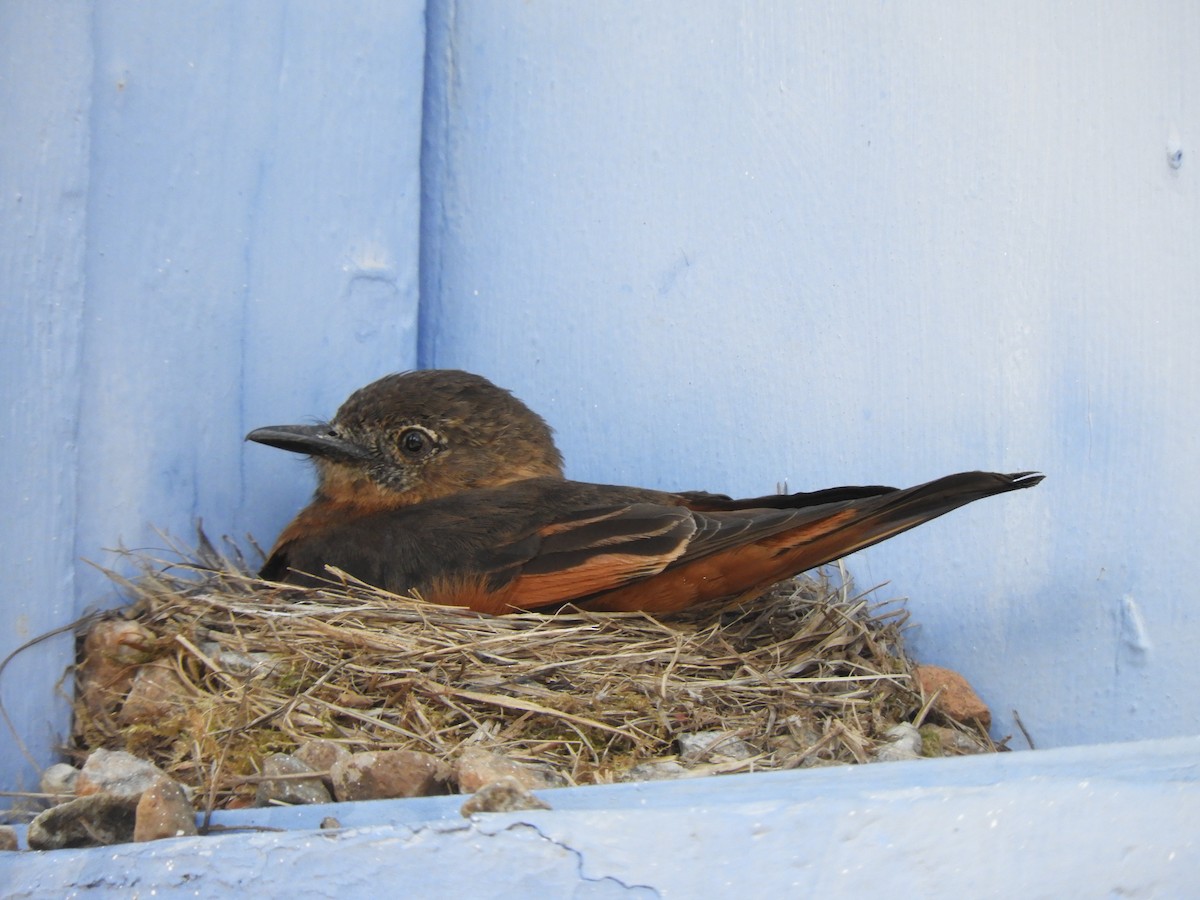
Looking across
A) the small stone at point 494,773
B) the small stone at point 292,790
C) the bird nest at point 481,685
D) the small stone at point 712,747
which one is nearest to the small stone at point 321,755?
the small stone at point 292,790

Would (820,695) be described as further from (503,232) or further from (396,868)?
(503,232)

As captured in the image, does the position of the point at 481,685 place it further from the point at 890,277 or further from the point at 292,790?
the point at 890,277

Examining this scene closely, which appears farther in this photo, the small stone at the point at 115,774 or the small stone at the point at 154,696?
the small stone at the point at 154,696

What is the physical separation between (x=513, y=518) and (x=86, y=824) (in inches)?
61.6

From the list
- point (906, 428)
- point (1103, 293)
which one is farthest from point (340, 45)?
point (1103, 293)

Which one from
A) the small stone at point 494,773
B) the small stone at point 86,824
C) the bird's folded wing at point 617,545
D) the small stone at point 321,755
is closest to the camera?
the small stone at point 86,824

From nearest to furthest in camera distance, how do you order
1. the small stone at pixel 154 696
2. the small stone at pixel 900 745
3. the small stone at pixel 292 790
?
1. the small stone at pixel 292 790
2. the small stone at pixel 900 745
3. the small stone at pixel 154 696

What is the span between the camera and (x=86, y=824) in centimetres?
234

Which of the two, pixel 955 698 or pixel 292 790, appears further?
pixel 955 698

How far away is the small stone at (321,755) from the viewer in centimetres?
276

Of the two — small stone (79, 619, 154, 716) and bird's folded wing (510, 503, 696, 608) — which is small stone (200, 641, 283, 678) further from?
bird's folded wing (510, 503, 696, 608)

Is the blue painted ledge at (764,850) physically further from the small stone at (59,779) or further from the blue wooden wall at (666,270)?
the blue wooden wall at (666,270)

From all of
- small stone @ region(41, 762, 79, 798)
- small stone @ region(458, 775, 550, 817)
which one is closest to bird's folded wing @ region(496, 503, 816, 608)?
small stone @ region(41, 762, 79, 798)

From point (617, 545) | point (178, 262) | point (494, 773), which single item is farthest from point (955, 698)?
point (178, 262)
